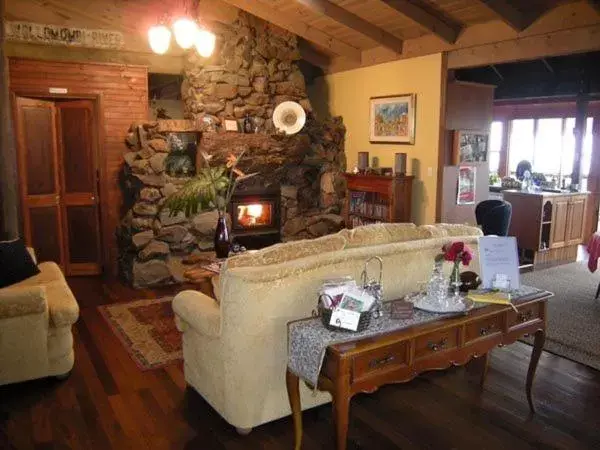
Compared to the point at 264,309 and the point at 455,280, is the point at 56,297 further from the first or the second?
the point at 455,280

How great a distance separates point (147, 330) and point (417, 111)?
13.6 ft

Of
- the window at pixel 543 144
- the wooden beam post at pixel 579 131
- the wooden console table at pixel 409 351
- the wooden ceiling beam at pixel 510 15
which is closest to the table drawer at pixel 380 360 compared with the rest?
the wooden console table at pixel 409 351

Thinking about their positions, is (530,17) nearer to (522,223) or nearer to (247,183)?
(522,223)

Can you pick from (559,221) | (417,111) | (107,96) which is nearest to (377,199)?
(417,111)

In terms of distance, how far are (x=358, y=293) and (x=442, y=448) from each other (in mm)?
1078

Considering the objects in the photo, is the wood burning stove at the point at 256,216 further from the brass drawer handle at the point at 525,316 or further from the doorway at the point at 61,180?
the brass drawer handle at the point at 525,316

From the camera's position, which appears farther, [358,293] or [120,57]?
[120,57]

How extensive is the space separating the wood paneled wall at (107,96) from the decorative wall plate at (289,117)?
5.75ft

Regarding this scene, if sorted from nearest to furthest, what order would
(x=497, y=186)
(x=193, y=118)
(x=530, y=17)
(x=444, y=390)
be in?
(x=444, y=390) < (x=530, y=17) < (x=193, y=118) < (x=497, y=186)

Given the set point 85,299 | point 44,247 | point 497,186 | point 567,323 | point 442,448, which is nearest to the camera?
point 442,448

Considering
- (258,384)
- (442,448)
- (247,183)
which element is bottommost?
(442,448)

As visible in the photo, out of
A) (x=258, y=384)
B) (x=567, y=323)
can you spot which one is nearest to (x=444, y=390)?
(x=258, y=384)

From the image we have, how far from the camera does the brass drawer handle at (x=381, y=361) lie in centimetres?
239

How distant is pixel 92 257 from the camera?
657cm
